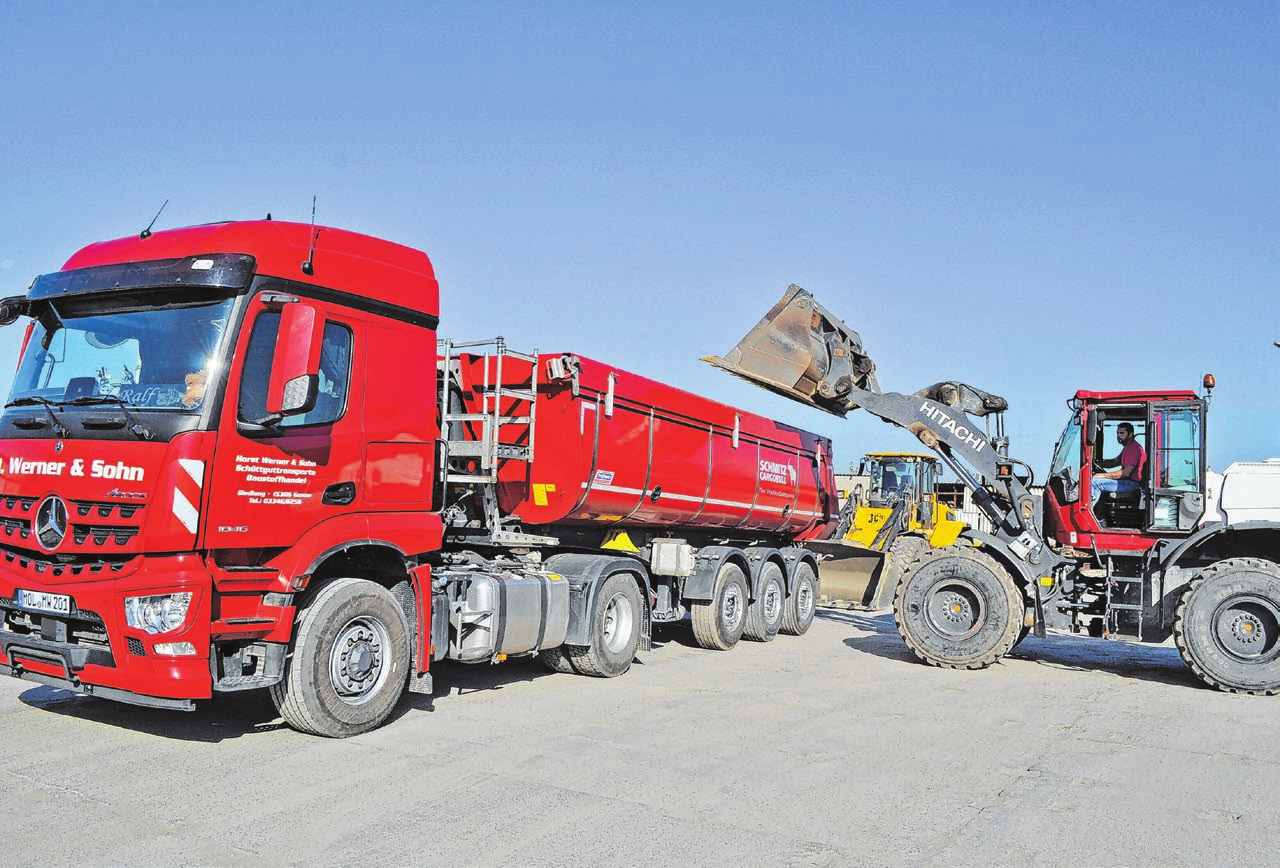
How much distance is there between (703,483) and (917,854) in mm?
7597

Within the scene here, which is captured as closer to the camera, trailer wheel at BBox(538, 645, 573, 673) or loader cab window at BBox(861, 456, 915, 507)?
trailer wheel at BBox(538, 645, 573, 673)

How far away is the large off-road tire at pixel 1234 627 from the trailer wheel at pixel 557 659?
6475 millimetres

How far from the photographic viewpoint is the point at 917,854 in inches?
202

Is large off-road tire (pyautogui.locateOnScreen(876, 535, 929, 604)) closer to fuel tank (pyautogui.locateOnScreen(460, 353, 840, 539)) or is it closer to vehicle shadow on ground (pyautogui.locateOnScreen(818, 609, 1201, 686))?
vehicle shadow on ground (pyautogui.locateOnScreen(818, 609, 1201, 686))

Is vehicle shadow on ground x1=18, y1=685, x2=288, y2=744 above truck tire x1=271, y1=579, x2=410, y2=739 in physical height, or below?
below

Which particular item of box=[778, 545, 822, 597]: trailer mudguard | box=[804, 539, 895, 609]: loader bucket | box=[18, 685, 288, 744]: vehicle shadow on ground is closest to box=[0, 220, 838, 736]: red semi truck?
box=[18, 685, 288, 744]: vehicle shadow on ground

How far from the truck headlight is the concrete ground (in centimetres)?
87

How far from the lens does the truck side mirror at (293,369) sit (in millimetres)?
6574

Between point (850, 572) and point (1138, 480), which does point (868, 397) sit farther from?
point (850, 572)

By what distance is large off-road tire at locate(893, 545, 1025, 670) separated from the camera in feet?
38.5

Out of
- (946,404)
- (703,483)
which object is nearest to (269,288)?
(703,483)

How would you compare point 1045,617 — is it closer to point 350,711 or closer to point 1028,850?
point 1028,850

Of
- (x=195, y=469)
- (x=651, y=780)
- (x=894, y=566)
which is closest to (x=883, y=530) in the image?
(x=894, y=566)

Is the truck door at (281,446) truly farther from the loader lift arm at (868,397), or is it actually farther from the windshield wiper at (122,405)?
the loader lift arm at (868,397)
